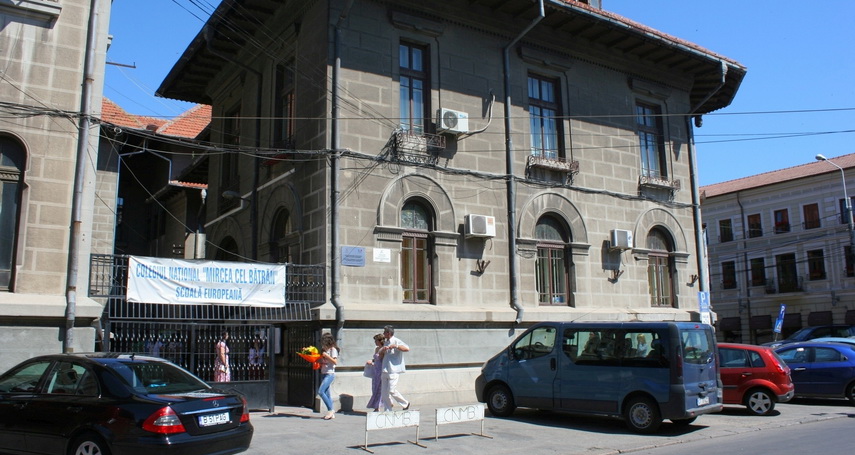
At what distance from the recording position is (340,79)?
49.2ft

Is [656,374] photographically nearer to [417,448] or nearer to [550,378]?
[550,378]

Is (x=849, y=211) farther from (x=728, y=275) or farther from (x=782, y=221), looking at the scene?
(x=728, y=275)

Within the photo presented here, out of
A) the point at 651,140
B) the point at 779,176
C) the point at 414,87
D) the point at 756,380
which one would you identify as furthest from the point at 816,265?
the point at 414,87

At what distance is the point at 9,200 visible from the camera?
11.8m

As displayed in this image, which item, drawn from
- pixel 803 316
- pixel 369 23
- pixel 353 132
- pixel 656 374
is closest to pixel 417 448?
pixel 656 374

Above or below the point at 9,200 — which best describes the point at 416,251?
below

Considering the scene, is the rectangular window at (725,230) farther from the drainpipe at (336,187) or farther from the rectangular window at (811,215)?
the drainpipe at (336,187)

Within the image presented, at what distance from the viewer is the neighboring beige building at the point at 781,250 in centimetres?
4200

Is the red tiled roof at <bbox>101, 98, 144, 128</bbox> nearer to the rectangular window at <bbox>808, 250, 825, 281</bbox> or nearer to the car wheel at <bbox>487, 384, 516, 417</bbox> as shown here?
the car wheel at <bbox>487, 384, 516, 417</bbox>

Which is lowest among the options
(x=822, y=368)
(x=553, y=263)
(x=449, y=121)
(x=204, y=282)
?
(x=822, y=368)

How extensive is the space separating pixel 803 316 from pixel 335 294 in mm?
39256

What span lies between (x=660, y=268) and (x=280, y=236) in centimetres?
1116

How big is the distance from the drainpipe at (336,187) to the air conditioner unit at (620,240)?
8.19 m

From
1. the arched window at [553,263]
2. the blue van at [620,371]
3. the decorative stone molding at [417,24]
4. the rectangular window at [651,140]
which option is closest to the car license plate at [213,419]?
the blue van at [620,371]
